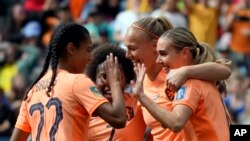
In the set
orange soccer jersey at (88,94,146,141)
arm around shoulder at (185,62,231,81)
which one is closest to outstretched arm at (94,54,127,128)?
arm around shoulder at (185,62,231,81)

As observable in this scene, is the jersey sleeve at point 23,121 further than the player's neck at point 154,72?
No

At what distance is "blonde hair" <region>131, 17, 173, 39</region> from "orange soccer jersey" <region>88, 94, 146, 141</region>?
0.56 metres

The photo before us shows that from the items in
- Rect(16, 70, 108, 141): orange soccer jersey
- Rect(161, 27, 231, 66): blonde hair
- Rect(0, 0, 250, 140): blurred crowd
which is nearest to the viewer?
Rect(16, 70, 108, 141): orange soccer jersey

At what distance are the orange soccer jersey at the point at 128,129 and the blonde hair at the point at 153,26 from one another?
56cm

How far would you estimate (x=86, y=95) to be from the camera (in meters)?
6.76

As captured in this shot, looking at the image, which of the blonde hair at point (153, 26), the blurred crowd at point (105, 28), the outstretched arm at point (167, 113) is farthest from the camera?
the blurred crowd at point (105, 28)

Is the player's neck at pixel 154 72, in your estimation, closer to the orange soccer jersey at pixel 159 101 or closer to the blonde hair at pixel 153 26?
the orange soccer jersey at pixel 159 101

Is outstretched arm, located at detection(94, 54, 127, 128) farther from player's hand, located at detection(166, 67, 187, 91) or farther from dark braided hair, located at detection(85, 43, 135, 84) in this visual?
dark braided hair, located at detection(85, 43, 135, 84)

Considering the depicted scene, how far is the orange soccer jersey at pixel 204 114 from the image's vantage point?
22.6 ft

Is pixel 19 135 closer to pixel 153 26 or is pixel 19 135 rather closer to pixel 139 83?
pixel 139 83

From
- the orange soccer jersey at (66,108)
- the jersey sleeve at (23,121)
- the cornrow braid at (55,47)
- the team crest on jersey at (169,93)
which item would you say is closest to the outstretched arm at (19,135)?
the jersey sleeve at (23,121)

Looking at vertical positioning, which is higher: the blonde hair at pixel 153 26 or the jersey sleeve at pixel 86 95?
the blonde hair at pixel 153 26

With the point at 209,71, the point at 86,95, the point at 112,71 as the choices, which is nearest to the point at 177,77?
the point at 209,71

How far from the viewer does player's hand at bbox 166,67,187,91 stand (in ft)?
22.7
